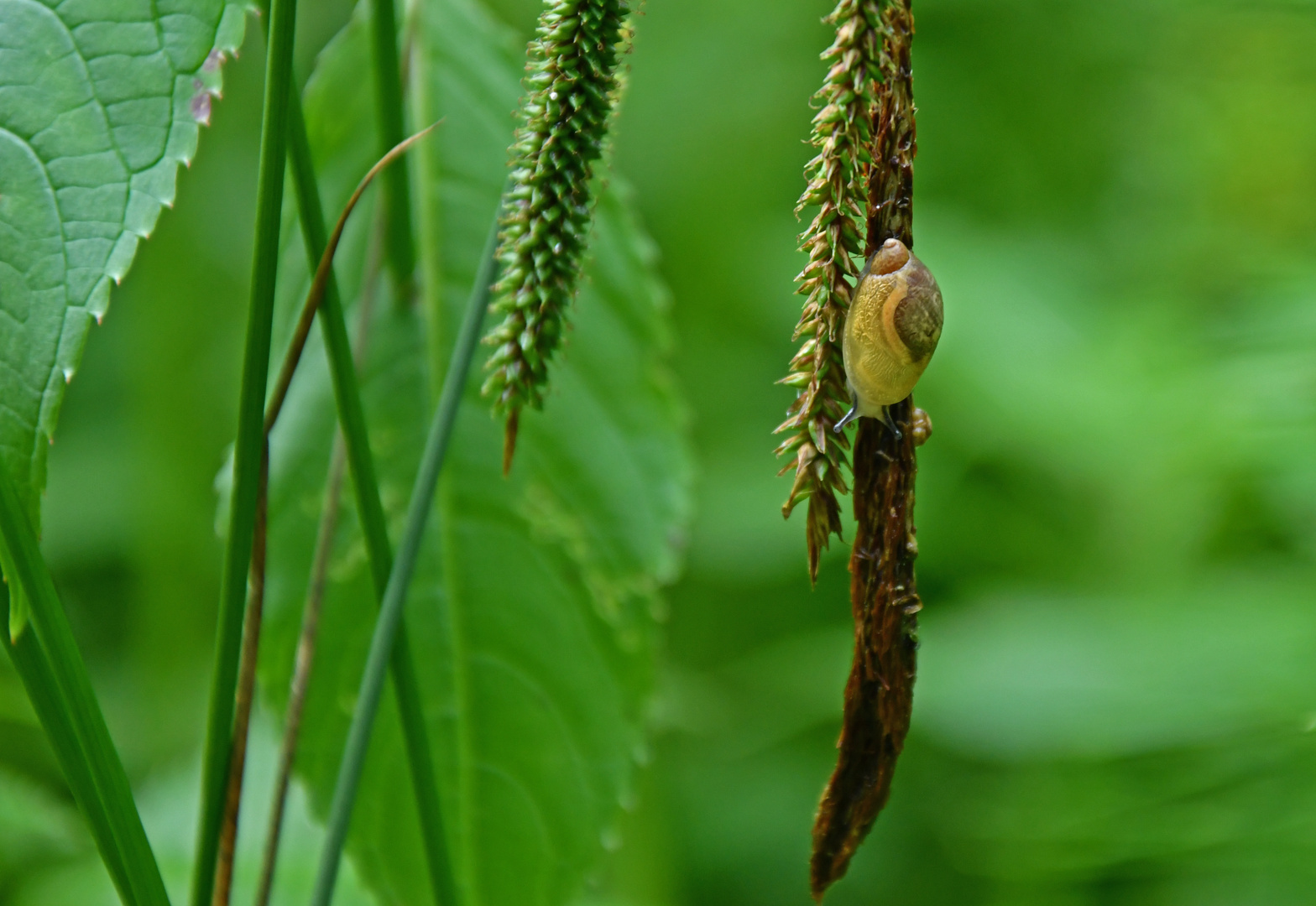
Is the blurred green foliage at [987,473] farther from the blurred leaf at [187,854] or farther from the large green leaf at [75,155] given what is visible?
the large green leaf at [75,155]

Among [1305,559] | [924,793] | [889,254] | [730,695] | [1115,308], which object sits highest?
[1115,308]

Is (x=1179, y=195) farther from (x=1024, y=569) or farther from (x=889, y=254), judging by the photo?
(x=889, y=254)

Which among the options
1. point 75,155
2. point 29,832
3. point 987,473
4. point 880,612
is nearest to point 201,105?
point 75,155

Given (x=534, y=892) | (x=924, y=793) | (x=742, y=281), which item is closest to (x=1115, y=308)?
(x=742, y=281)

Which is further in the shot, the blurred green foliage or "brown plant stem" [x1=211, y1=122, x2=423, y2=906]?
the blurred green foliage

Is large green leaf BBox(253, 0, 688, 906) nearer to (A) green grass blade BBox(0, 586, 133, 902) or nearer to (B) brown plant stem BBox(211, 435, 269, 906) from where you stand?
(B) brown plant stem BBox(211, 435, 269, 906)

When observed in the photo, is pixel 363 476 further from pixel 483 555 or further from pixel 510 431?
pixel 483 555

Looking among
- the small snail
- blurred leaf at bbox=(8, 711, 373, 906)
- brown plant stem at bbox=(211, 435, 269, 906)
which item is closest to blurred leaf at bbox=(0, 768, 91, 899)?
blurred leaf at bbox=(8, 711, 373, 906)
